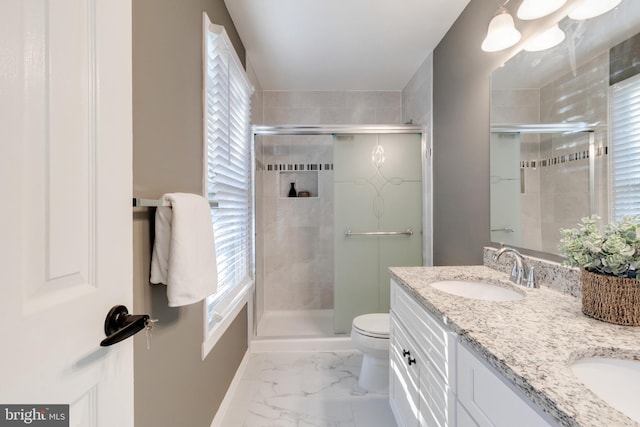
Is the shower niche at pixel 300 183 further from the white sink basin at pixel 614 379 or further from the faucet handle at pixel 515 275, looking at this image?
the white sink basin at pixel 614 379

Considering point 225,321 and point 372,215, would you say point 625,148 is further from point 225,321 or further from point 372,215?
point 225,321

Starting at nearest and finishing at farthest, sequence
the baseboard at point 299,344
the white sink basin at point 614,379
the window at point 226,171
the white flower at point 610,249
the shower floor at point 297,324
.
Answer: the white sink basin at point 614,379 < the white flower at point 610,249 < the window at point 226,171 < the baseboard at point 299,344 < the shower floor at point 297,324

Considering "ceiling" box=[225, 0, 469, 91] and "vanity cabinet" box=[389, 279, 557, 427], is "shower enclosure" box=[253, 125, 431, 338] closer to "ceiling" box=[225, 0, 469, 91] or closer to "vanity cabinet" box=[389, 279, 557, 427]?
"ceiling" box=[225, 0, 469, 91]

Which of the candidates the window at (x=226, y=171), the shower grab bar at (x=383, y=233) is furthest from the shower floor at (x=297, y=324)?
the shower grab bar at (x=383, y=233)

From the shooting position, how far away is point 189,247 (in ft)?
3.09

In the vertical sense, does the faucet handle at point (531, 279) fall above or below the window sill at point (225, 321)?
above

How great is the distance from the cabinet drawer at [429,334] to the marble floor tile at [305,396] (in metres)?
0.72

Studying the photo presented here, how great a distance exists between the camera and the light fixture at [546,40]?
1.20 metres

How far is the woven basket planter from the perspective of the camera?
0.81 meters

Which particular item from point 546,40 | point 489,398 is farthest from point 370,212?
point 489,398

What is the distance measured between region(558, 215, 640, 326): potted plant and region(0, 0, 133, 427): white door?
1253mm

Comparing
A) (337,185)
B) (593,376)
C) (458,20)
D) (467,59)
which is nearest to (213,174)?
(337,185)

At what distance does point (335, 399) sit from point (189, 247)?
4.91 ft

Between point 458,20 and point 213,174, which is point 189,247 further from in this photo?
point 458,20
